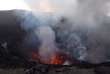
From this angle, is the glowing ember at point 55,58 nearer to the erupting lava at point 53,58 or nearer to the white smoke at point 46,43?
the erupting lava at point 53,58

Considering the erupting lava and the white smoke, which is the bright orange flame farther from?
the white smoke

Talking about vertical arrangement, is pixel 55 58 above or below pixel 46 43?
below

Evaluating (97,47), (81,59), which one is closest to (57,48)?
(81,59)

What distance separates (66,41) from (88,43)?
342 cm

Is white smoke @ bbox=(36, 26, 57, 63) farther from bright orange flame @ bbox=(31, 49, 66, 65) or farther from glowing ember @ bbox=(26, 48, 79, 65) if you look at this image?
bright orange flame @ bbox=(31, 49, 66, 65)

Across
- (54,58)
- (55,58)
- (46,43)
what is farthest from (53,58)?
(46,43)

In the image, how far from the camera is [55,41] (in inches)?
723

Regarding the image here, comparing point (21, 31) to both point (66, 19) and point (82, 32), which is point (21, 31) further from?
point (82, 32)

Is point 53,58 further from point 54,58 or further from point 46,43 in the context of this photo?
point 46,43

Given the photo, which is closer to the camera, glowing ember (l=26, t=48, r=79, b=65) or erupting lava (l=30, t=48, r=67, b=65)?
glowing ember (l=26, t=48, r=79, b=65)

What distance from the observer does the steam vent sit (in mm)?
11148

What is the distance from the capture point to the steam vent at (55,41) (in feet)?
36.6

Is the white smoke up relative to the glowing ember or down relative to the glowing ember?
up

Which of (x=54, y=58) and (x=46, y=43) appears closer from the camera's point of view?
(x=54, y=58)
